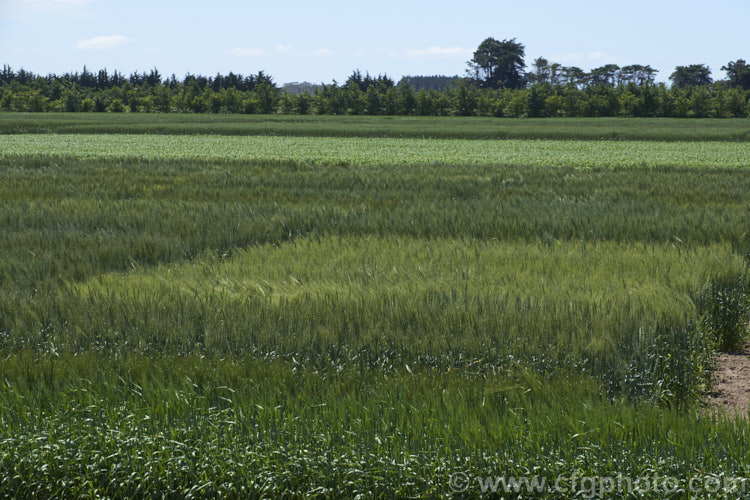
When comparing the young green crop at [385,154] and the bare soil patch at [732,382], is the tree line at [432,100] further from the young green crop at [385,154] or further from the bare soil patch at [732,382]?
the bare soil patch at [732,382]

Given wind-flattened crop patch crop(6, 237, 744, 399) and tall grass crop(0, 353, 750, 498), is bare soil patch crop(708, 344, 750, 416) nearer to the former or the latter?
wind-flattened crop patch crop(6, 237, 744, 399)

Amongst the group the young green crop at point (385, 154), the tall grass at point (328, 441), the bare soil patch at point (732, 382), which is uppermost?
the young green crop at point (385, 154)

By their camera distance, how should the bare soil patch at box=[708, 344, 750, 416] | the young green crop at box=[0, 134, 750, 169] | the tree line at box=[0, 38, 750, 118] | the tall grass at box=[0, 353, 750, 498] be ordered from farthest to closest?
the tree line at box=[0, 38, 750, 118] → the young green crop at box=[0, 134, 750, 169] → the bare soil patch at box=[708, 344, 750, 416] → the tall grass at box=[0, 353, 750, 498]

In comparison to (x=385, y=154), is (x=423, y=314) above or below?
below

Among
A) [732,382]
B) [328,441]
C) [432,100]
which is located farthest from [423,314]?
[432,100]

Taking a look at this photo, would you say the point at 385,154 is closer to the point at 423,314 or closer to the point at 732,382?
the point at 423,314

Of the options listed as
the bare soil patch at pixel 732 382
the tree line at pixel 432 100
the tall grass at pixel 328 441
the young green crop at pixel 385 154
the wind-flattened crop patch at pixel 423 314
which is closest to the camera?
the tall grass at pixel 328 441

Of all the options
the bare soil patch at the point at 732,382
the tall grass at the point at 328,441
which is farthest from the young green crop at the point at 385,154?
the tall grass at the point at 328,441

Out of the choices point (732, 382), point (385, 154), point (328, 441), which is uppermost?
point (385, 154)

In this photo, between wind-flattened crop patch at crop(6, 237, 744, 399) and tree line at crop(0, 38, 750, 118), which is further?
tree line at crop(0, 38, 750, 118)

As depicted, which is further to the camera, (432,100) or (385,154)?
(432,100)

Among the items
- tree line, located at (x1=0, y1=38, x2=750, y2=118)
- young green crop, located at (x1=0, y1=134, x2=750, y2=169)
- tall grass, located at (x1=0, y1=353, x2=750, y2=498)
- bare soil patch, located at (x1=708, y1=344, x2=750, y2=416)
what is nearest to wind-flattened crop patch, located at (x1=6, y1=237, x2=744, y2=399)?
bare soil patch, located at (x1=708, y1=344, x2=750, y2=416)

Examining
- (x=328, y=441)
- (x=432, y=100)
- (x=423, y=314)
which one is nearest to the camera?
(x=328, y=441)

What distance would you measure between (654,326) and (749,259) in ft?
15.0
